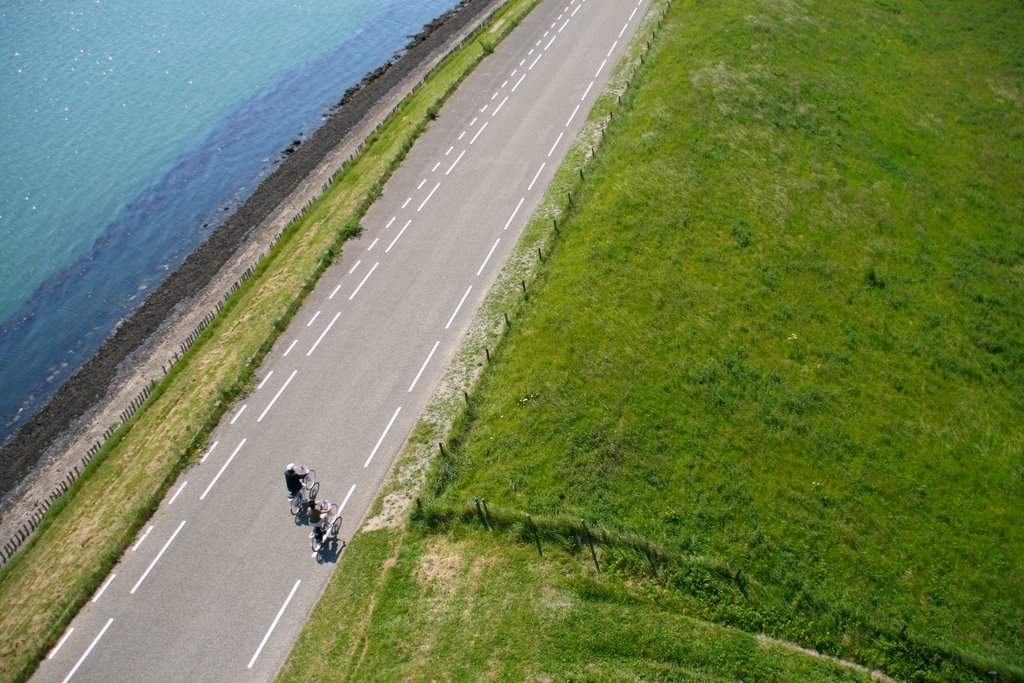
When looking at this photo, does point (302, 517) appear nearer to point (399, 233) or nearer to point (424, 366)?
point (424, 366)

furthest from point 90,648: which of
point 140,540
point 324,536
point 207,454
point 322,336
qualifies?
point 322,336

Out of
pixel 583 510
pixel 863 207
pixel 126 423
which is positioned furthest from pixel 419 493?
pixel 863 207

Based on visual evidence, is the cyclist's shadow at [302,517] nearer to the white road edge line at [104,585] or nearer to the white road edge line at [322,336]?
the white road edge line at [104,585]

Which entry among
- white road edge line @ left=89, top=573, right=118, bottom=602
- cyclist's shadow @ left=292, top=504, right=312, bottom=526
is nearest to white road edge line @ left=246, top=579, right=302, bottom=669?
cyclist's shadow @ left=292, top=504, right=312, bottom=526

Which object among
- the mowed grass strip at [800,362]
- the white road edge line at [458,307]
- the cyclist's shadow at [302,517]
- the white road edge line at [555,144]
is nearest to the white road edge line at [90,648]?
the cyclist's shadow at [302,517]

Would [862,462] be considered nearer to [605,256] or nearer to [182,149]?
[605,256]

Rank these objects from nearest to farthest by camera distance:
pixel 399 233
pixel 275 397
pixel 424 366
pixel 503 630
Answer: pixel 503 630, pixel 275 397, pixel 424 366, pixel 399 233
